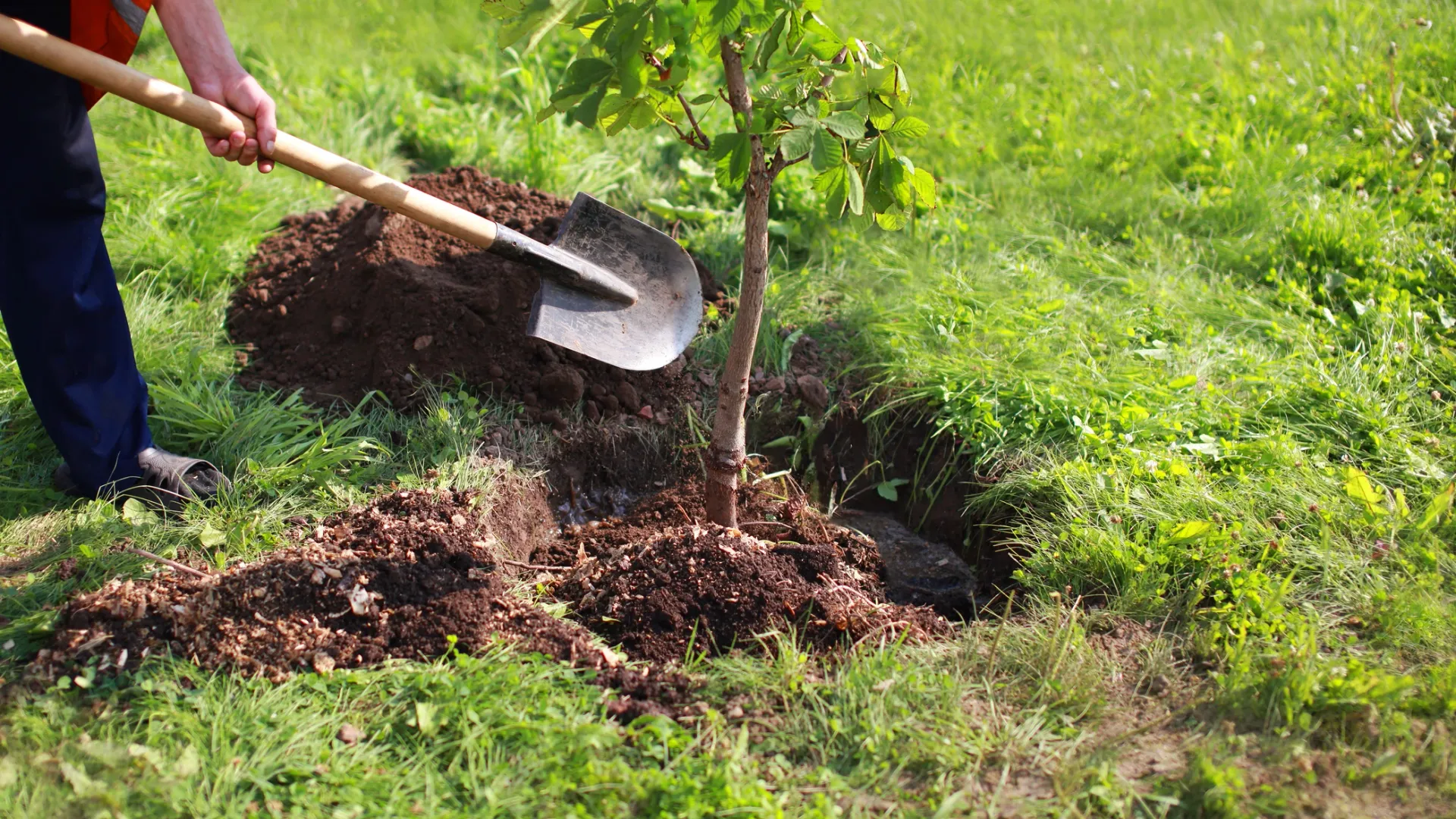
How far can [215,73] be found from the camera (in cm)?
269

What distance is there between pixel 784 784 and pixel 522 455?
4.72 ft

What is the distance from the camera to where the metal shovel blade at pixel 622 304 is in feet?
10.3

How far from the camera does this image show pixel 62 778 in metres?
2.09

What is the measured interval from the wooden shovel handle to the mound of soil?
411 millimetres

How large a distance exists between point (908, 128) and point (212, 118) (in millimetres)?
1795

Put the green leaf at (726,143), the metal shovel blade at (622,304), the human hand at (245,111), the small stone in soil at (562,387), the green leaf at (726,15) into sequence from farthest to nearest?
the small stone in soil at (562,387)
the metal shovel blade at (622,304)
the human hand at (245,111)
the green leaf at (726,143)
the green leaf at (726,15)

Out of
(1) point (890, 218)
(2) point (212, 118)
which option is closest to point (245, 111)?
(2) point (212, 118)

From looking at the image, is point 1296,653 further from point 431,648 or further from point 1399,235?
point 1399,235

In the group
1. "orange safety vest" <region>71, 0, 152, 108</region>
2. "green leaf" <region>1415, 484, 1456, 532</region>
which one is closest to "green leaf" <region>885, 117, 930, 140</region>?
"green leaf" <region>1415, 484, 1456, 532</region>

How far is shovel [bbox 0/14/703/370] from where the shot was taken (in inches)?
101

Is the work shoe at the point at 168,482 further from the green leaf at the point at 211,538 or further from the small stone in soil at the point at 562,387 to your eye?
the small stone in soil at the point at 562,387

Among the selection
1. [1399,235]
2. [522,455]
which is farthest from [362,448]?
[1399,235]

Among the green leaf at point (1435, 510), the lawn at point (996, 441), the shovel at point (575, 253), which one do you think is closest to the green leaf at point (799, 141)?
the shovel at point (575, 253)

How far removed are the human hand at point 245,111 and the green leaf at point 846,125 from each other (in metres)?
1.51
